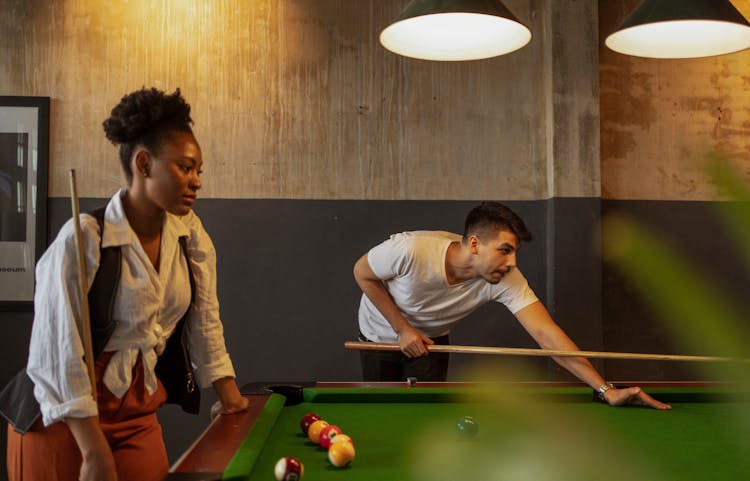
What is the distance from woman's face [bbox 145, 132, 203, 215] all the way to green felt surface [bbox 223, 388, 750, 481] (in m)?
0.57

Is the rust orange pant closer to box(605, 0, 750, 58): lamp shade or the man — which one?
the man

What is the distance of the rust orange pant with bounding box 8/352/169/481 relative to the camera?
167cm

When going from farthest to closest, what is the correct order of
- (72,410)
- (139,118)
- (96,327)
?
(139,118) → (96,327) → (72,410)

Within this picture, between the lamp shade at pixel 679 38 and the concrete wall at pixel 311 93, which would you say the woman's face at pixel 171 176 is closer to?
the lamp shade at pixel 679 38

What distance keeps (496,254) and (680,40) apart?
0.98 m

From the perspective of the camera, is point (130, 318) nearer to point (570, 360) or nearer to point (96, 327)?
point (96, 327)

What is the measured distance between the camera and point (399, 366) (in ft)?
10.9

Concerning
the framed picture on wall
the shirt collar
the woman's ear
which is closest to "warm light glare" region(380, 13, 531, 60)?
the woman's ear

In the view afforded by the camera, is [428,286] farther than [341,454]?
Yes

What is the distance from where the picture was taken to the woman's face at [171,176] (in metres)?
1.81

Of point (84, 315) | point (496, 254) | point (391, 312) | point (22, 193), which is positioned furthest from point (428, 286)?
point (22, 193)

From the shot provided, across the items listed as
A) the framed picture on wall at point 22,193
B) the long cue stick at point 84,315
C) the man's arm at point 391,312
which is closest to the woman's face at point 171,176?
the long cue stick at point 84,315

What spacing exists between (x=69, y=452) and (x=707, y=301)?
1582 mm

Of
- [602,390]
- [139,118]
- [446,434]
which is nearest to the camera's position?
[139,118]
